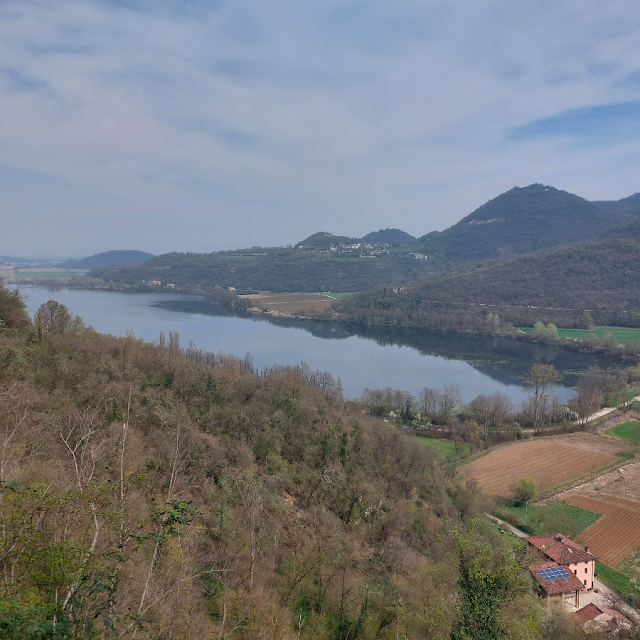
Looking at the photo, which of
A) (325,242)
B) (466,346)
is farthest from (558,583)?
(325,242)

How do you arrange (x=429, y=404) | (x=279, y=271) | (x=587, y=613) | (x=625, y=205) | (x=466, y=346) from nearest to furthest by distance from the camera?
(x=587, y=613)
(x=429, y=404)
(x=466, y=346)
(x=279, y=271)
(x=625, y=205)

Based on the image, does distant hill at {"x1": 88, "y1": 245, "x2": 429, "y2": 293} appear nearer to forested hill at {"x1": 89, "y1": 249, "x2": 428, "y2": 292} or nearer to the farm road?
forested hill at {"x1": 89, "y1": 249, "x2": 428, "y2": 292}

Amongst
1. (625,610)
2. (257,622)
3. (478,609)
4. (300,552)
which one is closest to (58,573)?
(257,622)

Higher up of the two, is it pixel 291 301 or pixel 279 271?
pixel 279 271

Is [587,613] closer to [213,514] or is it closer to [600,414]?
[213,514]

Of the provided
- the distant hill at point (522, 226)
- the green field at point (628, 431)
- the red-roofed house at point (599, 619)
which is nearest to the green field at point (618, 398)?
the green field at point (628, 431)

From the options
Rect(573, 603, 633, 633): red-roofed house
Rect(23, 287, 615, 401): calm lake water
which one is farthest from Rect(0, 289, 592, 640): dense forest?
Rect(23, 287, 615, 401): calm lake water

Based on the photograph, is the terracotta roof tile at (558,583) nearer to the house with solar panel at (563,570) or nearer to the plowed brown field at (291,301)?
the house with solar panel at (563,570)
